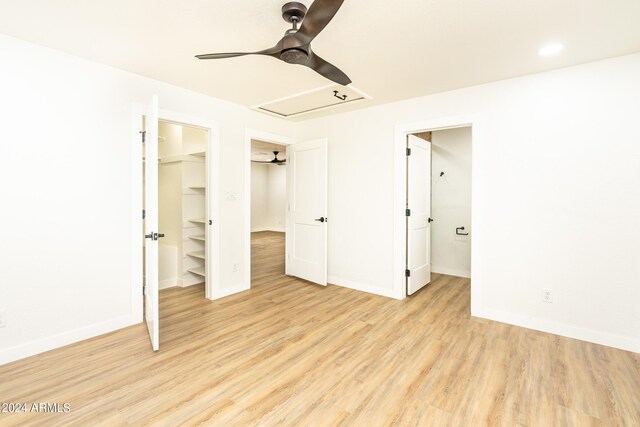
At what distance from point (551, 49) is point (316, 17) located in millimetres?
2079

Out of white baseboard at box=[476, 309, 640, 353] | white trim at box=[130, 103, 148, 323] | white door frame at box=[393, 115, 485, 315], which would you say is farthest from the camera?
white door frame at box=[393, 115, 485, 315]

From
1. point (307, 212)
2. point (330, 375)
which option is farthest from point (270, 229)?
point (330, 375)

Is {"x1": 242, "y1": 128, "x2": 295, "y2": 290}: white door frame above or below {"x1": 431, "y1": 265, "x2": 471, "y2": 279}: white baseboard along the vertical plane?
above

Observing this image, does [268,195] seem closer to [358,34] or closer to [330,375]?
[358,34]

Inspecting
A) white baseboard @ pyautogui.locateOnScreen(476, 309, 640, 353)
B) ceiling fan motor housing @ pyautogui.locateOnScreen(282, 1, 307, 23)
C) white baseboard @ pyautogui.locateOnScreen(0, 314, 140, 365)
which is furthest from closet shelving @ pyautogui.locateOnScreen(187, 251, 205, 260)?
white baseboard @ pyautogui.locateOnScreen(476, 309, 640, 353)

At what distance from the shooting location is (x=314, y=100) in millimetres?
3660

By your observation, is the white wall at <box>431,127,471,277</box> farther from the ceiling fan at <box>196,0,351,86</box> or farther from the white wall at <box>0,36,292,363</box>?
the white wall at <box>0,36,292,363</box>

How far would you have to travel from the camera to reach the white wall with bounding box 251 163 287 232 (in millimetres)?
10516

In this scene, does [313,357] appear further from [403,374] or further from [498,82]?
[498,82]

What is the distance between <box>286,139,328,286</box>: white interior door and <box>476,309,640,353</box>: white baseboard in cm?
211

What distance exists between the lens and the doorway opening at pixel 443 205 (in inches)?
160

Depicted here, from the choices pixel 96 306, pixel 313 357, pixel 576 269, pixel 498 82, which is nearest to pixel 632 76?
pixel 498 82

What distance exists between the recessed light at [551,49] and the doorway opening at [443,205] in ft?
5.35

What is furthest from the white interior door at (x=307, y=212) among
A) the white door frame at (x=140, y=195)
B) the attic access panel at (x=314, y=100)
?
the white door frame at (x=140, y=195)
